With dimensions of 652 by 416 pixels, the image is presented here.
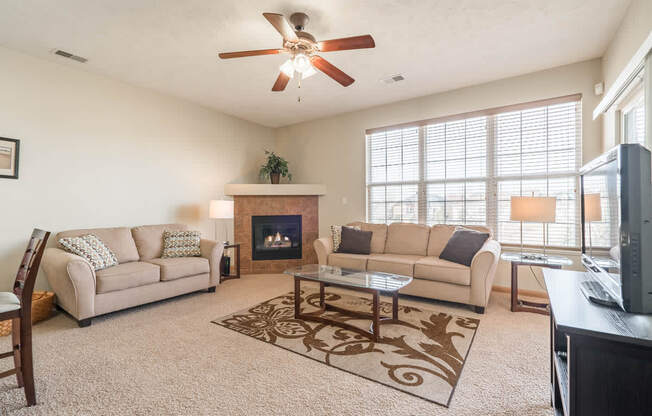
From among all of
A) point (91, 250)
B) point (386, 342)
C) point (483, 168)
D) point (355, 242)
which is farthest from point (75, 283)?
point (483, 168)

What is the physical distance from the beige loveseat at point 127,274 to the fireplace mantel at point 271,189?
3.47ft

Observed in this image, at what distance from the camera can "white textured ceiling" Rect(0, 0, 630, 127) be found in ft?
7.90

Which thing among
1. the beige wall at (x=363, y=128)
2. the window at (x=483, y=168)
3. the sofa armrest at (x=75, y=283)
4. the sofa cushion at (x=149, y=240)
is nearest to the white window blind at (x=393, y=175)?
the window at (x=483, y=168)

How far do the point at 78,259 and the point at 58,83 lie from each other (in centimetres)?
208

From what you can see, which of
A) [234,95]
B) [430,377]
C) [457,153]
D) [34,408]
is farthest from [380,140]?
[34,408]

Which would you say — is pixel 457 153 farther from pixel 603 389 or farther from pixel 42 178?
pixel 42 178

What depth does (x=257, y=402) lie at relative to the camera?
1.70 metres

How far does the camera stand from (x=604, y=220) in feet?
4.52

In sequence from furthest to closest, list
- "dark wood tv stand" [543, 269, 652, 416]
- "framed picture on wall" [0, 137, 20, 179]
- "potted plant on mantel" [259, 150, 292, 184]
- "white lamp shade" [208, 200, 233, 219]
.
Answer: "potted plant on mantel" [259, 150, 292, 184], "white lamp shade" [208, 200, 233, 219], "framed picture on wall" [0, 137, 20, 179], "dark wood tv stand" [543, 269, 652, 416]

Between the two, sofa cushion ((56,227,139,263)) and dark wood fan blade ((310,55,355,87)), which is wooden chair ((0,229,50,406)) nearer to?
sofa cushion ((56,227,139,263))

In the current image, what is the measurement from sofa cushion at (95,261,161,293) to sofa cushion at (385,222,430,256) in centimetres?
291

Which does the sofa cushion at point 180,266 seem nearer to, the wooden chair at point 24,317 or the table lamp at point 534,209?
the wooden chair at point 24,317

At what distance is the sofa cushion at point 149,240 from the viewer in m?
3.74

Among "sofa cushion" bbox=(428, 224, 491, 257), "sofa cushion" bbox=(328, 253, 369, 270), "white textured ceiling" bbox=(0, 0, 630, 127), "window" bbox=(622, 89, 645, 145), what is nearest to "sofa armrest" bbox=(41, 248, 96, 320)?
"white textured ceiling" bbox=(0, 0, 630, 127)
